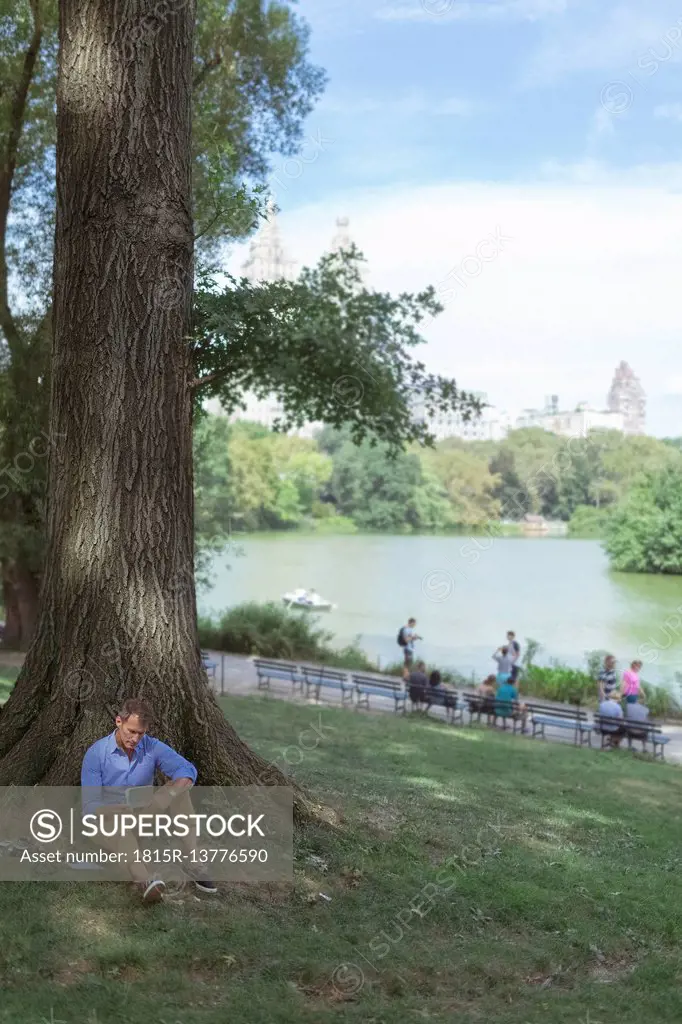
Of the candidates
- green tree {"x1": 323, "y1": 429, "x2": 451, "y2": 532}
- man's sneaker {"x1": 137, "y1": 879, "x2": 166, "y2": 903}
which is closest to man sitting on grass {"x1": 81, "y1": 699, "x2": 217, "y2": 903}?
man's sneaker {"x1": 137, "y1": 879, "x2": 166, "y2": 903}

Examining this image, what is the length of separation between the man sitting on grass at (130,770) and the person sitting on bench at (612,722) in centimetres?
918

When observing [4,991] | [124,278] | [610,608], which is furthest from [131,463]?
[610,608]

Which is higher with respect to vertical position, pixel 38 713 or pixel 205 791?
pixel 38 713

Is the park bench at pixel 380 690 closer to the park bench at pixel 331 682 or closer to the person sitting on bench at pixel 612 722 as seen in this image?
the park bench at pixel 331 682

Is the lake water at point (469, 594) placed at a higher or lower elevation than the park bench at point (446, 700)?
higher

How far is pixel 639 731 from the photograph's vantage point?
1297 centimetres

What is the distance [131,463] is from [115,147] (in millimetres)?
1761

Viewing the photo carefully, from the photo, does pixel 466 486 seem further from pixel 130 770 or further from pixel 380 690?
pixel 130 770

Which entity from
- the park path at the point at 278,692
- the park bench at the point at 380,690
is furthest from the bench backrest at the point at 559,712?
the park bench at the point at 380,690

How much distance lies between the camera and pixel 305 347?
36.9 ft

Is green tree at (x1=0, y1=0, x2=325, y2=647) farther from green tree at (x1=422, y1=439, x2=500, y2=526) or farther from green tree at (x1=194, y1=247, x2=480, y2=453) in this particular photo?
green tree at (x1=422, y1=439, x2=500, y2=526)

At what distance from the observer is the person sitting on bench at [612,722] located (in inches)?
513

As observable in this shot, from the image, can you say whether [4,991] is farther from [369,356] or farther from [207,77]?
[207,77]

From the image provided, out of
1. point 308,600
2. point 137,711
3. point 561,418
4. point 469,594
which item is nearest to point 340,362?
point 137,711
